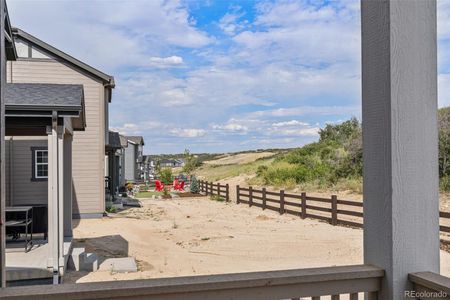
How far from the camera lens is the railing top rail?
134 centimetres

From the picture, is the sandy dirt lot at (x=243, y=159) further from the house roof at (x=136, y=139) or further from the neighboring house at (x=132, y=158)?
the neighboring house at (x=132, y=158)

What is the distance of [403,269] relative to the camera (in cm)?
Result: 146

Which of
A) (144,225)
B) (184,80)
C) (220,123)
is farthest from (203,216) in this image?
(220,123)

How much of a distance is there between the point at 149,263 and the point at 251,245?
96.2 inches

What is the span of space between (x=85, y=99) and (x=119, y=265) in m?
6.54

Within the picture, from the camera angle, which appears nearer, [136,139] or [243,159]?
[136,139]

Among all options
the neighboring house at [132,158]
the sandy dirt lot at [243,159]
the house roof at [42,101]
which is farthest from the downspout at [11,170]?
the sandy dirt lot at [243,159]

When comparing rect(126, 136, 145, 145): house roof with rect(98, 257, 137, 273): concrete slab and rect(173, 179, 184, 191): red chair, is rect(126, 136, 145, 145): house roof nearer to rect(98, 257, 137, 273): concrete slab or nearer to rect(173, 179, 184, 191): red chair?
rect(173, 179, 184, 191): red chair

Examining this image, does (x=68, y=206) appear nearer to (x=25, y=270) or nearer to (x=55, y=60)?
(x=25, y=270)

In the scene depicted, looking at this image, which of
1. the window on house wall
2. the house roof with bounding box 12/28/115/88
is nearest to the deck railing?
the window on house wall

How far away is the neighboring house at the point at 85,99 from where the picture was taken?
1095 cm

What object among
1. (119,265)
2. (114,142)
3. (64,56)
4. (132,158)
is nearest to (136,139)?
(132,158)

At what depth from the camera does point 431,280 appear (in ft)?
4.57

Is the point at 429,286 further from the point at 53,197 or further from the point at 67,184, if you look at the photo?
the point at 67,184
